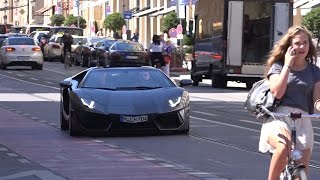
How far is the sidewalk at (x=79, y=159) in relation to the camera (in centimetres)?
1037

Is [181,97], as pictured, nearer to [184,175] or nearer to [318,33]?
[184,175]

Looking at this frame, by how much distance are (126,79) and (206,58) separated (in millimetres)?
16892

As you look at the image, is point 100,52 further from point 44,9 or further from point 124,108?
point 44,9

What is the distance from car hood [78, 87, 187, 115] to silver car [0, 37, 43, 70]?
25908 millimetres

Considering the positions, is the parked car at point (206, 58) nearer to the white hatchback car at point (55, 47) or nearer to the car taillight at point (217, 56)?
the car taillight at point (217, 56)

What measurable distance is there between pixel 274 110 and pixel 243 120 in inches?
448

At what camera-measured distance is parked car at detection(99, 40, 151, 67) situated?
37.8 metres

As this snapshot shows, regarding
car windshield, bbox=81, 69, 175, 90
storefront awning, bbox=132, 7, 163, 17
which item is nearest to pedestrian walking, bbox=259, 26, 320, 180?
car windshield, bbox=81, 69, 175, 90

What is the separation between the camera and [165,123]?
48.4ft

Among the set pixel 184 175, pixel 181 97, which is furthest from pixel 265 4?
pixel 184 175

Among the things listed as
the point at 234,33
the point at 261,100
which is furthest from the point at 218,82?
the point at 261,100

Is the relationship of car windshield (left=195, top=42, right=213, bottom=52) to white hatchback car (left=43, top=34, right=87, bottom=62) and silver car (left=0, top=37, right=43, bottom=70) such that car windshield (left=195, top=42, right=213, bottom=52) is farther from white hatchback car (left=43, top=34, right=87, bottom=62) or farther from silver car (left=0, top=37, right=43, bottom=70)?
white hatchback car (left=43, top=34, right=87, bottom=62)

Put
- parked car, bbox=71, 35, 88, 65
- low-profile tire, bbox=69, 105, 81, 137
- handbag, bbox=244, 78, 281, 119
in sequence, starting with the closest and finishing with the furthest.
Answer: handbag, bbox=244, 78, 281, 119 → low-profile tire, bbox=69, 105, 81, 137 → parked car, bbox=71, 35, 88, 65

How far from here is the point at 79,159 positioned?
1190 cm
